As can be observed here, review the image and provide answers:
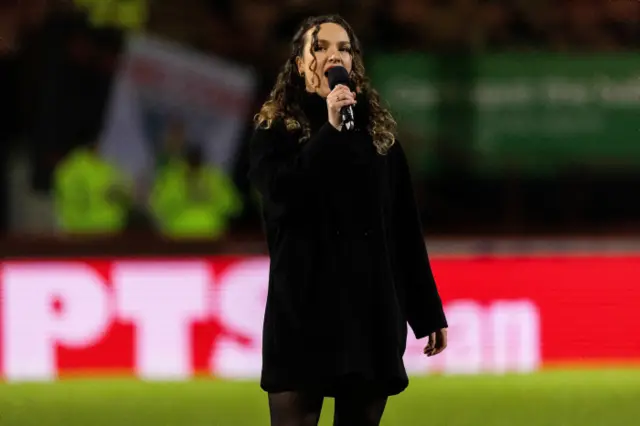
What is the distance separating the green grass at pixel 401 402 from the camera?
7227 millimetres

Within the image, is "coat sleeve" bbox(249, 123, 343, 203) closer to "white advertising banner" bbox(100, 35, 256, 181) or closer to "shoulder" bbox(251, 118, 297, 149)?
"shoulder" bbox(251, 118, 297, 149)

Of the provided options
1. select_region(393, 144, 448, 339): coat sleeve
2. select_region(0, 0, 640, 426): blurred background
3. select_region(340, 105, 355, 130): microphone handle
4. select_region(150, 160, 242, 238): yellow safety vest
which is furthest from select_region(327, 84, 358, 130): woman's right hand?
select_region(150, 160, 242, 238): yellow safety vest

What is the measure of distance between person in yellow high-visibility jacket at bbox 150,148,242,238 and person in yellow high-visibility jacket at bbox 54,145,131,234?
13.9 inches

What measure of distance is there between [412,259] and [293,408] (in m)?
0.48

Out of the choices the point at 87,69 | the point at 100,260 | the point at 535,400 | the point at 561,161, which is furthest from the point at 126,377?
the point at 561,161

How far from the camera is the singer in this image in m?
3.37

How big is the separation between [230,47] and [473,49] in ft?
7.19

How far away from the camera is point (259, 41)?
487 inches

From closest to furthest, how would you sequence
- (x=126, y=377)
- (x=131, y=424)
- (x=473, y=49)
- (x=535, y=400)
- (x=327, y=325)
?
(x=327, y=325) < (x=131, y=424) < (x=535, y=400) < (x=126, y=377) < (x=473, y=49)

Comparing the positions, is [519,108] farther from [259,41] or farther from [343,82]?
[343,82]

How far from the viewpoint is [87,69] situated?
12.4 meters

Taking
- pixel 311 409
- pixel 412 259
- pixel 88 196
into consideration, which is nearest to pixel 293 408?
pixel 311 409

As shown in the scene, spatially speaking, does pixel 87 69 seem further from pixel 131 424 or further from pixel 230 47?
pixel 131 424

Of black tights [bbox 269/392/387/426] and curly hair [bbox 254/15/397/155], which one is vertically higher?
curly hair [bbox 254/15/397/155]
